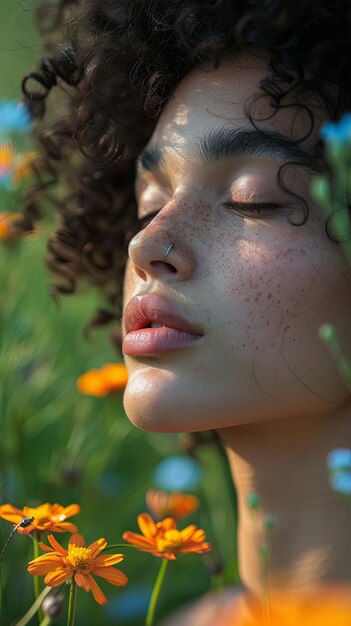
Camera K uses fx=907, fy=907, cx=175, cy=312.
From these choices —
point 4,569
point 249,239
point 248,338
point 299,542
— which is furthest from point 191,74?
point 4,569

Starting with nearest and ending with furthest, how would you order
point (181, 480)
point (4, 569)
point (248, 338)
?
Answer: point (248, 338)
point (4, 569)
point (181, 480)

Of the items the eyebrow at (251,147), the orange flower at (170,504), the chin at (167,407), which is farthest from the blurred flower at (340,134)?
the orange flower at (170,504)

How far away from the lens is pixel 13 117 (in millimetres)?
1431

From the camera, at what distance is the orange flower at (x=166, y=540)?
92 centimetres

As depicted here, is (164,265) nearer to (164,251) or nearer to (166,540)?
(164,251)

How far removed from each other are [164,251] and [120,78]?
368 millimetres

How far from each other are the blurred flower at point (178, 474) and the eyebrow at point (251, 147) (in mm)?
760

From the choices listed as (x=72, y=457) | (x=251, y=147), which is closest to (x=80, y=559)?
(x=251, y=147)

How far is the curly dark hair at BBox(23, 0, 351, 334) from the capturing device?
1.08 meters

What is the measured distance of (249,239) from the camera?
1058 mm

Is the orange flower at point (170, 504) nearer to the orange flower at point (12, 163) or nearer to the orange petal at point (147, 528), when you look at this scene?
the orange petal at point (147, 528)

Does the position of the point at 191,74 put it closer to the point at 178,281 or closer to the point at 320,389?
the point at 178,281

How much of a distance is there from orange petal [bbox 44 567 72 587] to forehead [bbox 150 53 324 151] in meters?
0.53

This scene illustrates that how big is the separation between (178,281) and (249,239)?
0.10m
